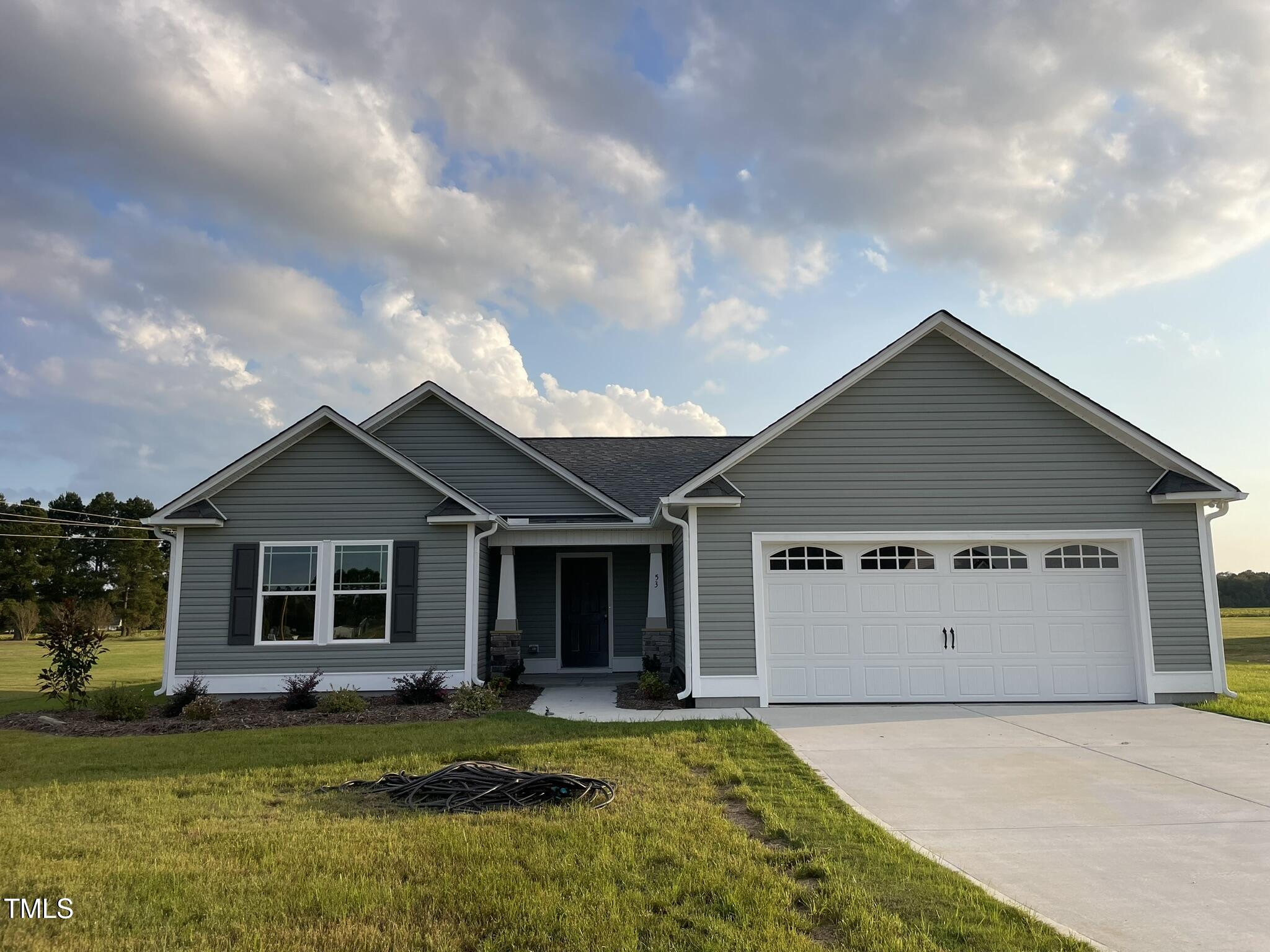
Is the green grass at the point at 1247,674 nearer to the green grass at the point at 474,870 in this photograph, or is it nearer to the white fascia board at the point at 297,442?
the green grass at the point at 474,870

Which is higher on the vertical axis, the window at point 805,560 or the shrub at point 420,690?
the window at point 805,560

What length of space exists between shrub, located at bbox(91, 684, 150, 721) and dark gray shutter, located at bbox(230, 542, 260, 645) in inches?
69.3

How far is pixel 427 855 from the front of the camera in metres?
5.00

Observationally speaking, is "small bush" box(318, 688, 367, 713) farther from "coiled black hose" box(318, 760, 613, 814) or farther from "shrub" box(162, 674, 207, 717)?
"coiled black hose" box(318, 760, 613, 814)

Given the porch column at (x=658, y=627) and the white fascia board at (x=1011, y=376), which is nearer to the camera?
the white fascia board at (x=1011, y=376)

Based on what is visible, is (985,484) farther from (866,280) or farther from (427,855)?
(427,855)

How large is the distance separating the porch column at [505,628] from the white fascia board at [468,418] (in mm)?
1839

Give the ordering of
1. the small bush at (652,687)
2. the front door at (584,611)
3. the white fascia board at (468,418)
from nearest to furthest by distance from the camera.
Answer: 1. the small bush at (652,687)
2. the white fascia board at (468,418)
3. the front door at (584,611)

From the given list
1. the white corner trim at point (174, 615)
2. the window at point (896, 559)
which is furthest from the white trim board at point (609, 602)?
the white corner trim at point (174, 615)

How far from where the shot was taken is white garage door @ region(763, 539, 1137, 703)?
12062 mm

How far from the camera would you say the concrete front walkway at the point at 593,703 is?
1092 centimetres

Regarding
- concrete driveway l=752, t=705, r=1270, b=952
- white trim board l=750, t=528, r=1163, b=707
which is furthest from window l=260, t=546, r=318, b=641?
concrete driveway l=752, t=705, r=1270, b=952

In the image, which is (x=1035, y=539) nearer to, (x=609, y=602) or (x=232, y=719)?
(x=609, y=602)

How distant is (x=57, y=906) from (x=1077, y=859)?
5877mm
